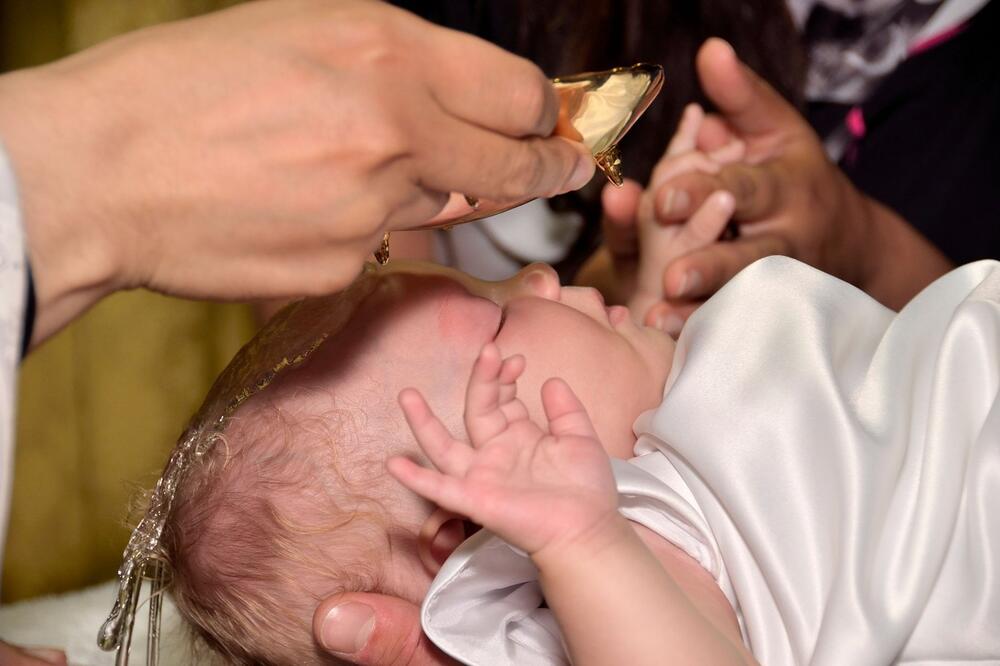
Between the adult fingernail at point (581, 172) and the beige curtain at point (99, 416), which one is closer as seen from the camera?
the adult fingernail at point (581, 172)

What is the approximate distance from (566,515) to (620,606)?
86 millimetres

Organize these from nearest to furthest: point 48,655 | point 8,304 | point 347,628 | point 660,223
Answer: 1. point 8,304
2. point 347,628
3. point 48,655
4. point 660,223

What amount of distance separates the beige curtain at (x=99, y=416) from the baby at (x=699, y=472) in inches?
33.9

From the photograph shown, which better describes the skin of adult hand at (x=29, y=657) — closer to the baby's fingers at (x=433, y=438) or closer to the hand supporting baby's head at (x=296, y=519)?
the hand supporting baby's head at (x=296, y=519)

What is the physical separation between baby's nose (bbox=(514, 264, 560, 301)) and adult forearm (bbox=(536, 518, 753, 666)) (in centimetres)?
36

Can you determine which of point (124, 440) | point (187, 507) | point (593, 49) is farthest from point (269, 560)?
point (593, 49)

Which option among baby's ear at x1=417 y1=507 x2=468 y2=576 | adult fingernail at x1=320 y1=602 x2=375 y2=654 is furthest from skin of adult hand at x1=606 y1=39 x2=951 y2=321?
adult fingernail at x1=320 y1=602 x2=375 y2=654

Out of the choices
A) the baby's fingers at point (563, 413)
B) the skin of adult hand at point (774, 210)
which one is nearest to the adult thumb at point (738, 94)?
the skin of adult hand at point (774, 210)

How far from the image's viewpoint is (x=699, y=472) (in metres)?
0.95

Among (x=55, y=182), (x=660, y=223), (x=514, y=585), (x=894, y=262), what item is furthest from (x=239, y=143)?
(x=894, y=262)

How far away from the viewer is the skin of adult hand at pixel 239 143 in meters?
0.58

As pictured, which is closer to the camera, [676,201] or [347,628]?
[347,628]

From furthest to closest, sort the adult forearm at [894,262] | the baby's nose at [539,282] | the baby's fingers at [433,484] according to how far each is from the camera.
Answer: the adult forearm at [894,262] < the baby's nose at [539,282] < the baby's fingers at [433,484]

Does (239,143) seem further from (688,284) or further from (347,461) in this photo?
(688,284)
